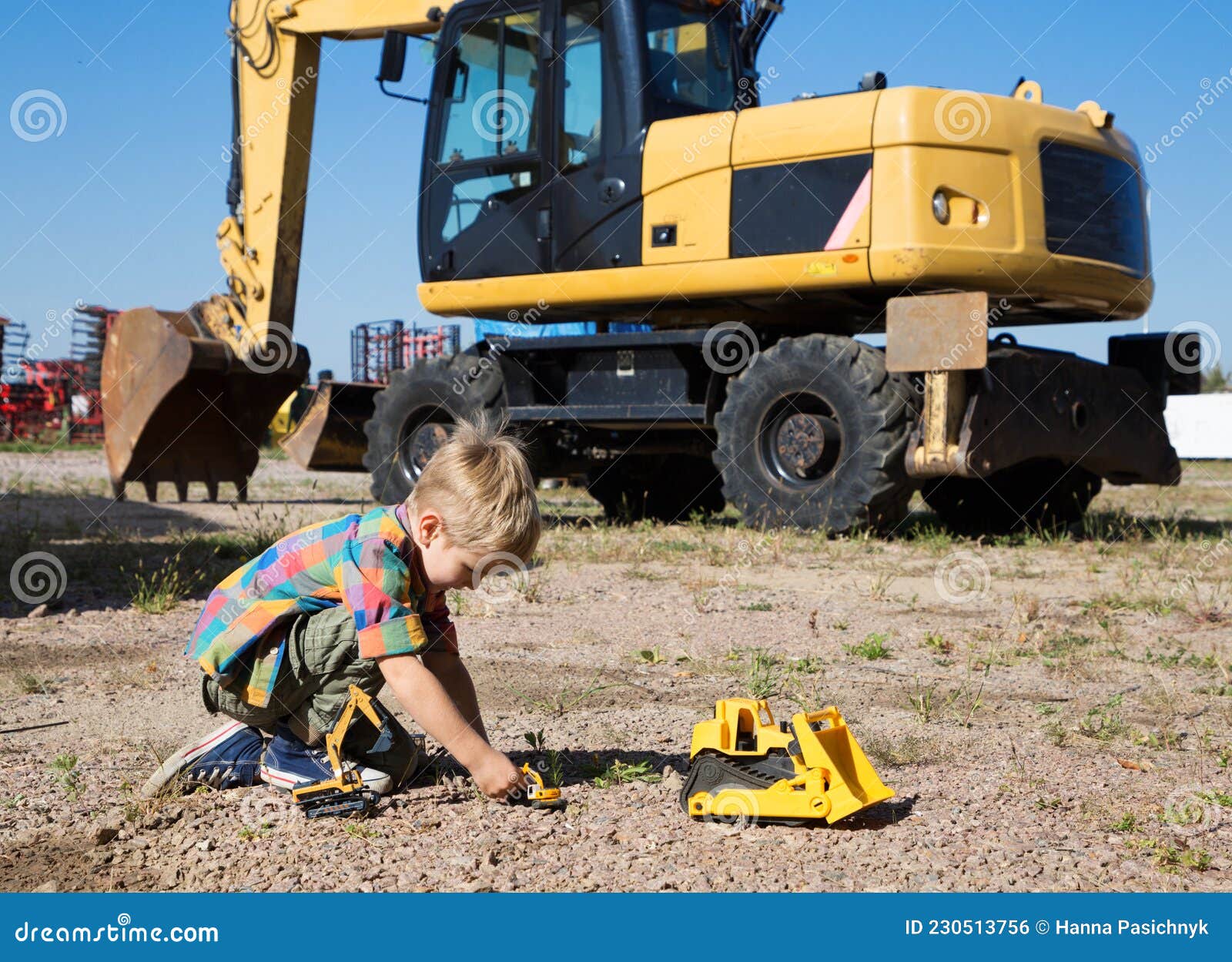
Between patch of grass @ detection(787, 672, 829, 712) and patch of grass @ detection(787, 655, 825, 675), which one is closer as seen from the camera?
patch of grass @ detection(787, 672, 829, 712)

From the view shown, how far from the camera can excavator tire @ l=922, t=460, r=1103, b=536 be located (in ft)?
28.2

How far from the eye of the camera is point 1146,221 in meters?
7.82

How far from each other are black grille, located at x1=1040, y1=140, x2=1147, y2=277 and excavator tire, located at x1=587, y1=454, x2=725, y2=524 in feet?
10.9

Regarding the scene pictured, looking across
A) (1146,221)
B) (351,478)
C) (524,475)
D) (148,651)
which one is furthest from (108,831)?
(351,478)

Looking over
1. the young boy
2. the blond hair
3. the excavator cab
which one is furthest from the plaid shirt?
the excavator cab

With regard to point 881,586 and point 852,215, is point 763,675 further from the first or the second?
point 852,215

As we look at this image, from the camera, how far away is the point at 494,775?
2.62m

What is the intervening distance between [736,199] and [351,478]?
1129 centimetres

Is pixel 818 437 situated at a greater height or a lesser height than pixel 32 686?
greater

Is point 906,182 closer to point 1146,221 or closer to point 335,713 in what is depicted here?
point 1146,221

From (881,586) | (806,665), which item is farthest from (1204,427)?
(806,665)

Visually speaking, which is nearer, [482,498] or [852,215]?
[482,498]

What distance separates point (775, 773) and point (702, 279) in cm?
525

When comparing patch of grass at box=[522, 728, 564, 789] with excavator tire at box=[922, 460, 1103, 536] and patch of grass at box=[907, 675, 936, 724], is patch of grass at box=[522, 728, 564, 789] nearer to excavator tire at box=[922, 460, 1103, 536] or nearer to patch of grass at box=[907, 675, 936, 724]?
patch of grass at box=[907, 675, 936, 724]
